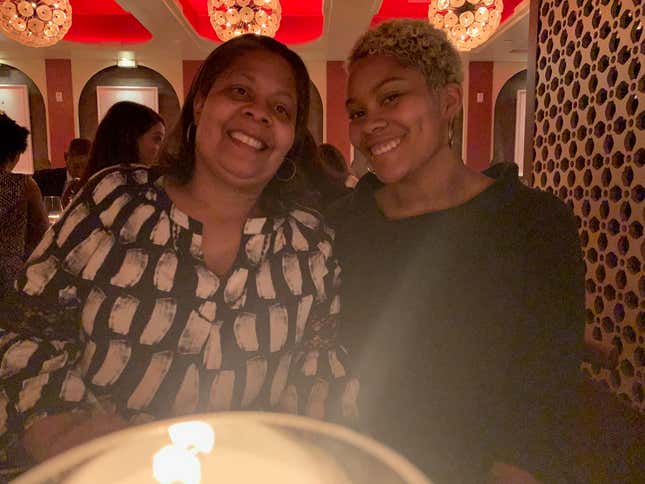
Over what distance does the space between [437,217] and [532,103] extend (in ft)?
6.77

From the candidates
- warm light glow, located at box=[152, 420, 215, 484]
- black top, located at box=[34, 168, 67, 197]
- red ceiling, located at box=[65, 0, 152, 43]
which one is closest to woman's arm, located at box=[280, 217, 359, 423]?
warm light glow, located at box=[152, 420, 215, 484]

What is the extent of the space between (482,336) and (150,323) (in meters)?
0.75

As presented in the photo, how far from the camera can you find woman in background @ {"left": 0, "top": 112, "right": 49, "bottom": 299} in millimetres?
2852

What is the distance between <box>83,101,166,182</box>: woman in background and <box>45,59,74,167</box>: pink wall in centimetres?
729

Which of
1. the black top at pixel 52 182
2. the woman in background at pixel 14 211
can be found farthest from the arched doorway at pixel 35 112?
the woman in background at pixel 14 211

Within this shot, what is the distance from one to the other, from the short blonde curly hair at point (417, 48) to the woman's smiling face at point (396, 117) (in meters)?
0.02

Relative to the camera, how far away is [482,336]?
1.28 metres

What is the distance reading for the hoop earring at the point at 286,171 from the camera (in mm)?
1480

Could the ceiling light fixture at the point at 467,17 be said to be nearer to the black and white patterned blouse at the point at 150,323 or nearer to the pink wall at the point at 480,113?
the black and white patterned blouse at the point at 150,323

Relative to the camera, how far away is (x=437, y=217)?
137 centimetres

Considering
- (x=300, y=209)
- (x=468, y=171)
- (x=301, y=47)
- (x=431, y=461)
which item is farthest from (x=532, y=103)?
(x=301, y=47)

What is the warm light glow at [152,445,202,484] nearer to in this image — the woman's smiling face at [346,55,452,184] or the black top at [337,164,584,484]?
the black top at [337,164,584,484]

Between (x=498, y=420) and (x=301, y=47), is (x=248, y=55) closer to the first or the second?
(x=498, y=420)

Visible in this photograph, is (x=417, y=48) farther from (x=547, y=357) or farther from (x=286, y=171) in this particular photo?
(x=547, y=357)
